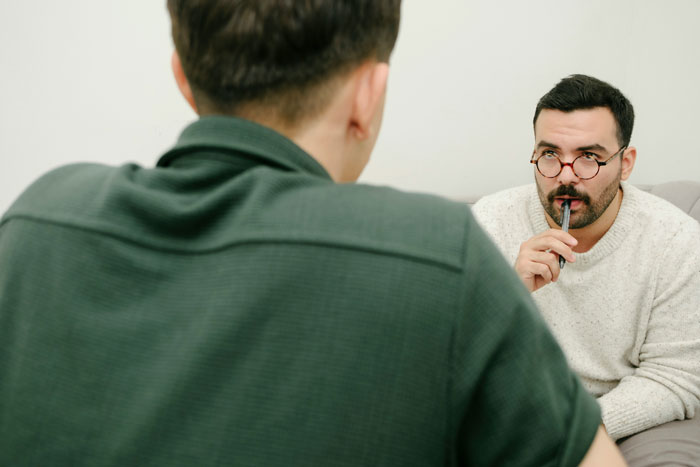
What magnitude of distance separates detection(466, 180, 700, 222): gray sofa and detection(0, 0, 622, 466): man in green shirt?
1.61 m

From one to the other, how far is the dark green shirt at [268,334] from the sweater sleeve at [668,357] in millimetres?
1005

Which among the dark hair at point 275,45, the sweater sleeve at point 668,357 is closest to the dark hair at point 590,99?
the sweater sleeve at point 668,357

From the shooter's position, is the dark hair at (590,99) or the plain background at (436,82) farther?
the plain background at (436,82)

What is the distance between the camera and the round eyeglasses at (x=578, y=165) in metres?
1.61

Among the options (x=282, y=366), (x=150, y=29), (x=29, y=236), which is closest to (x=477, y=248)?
(x=282, y=366)

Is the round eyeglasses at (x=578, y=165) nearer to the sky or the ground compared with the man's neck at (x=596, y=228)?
nearer to the sky

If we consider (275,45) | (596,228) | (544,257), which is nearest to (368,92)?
(275,45)

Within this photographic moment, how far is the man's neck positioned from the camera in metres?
1.64

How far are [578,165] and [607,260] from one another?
272 millimetres

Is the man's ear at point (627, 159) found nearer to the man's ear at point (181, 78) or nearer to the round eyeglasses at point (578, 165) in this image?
the round eyeglasses at point (578, 165)

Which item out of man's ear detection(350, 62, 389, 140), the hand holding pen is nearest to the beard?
the hand holding pen

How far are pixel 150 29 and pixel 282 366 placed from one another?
6.02ft

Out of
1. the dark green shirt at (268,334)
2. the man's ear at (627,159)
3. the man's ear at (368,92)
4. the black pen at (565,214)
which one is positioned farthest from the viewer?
the man's ear at (627,159)

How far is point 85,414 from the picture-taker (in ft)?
1.58
